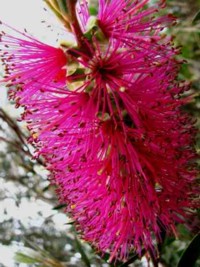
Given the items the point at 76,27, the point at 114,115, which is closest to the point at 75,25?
the point at 76,27

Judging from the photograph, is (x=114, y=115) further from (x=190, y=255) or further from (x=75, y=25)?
(x=190, y=255)

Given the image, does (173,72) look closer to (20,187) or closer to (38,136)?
(38,136)

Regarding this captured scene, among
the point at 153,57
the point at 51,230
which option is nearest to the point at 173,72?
the point at 153,57

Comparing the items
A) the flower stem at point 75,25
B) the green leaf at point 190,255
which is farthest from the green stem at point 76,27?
the green leaf at point 190,255

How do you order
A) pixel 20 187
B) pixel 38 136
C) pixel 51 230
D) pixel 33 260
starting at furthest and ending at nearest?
pixel 51 230 → pixel 20 187 → pixel 33 260 → pixel 38 136

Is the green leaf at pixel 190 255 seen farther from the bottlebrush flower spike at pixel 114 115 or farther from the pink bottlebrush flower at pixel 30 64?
the pink bottlebrush flower at pixel 30 64

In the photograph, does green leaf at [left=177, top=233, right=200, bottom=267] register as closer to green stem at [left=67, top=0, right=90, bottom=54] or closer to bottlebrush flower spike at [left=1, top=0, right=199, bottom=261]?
bottlebrush flower spike at [left=1, top=0, right=199, bottom=261]

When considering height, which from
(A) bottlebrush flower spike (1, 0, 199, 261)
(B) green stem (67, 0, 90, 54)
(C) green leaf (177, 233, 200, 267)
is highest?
(B) green stem (67, 0, 90, 54)

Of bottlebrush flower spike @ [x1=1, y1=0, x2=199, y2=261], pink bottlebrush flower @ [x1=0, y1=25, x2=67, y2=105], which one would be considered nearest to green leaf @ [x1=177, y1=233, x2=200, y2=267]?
bottlebrush flower spike @ [x1=1, y1=0, x2=199, y2=261]
